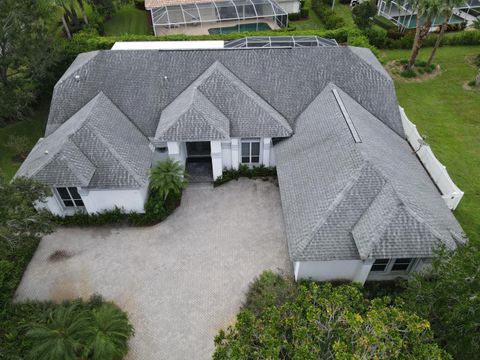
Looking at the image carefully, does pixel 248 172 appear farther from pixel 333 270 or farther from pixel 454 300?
pixel 454 300

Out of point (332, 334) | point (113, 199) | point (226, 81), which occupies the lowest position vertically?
point (113, 199)

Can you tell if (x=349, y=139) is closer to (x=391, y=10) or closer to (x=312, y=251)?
(x=312, y=251)

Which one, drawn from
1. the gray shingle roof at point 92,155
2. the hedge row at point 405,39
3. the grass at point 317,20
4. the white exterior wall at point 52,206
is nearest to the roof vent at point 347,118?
the gray shingle roof at point 92,155

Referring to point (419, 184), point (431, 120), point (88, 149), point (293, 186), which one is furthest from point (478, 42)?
point (88, 149)

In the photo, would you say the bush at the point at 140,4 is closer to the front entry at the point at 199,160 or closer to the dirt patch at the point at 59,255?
the front entry at the point at 199,160

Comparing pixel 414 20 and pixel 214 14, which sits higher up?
pixel 214 14

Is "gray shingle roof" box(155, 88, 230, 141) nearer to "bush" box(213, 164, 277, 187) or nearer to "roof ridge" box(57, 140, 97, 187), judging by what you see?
"bush" box(213, 164, 277, 187)

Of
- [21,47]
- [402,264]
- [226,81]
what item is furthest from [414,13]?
[21,47]
